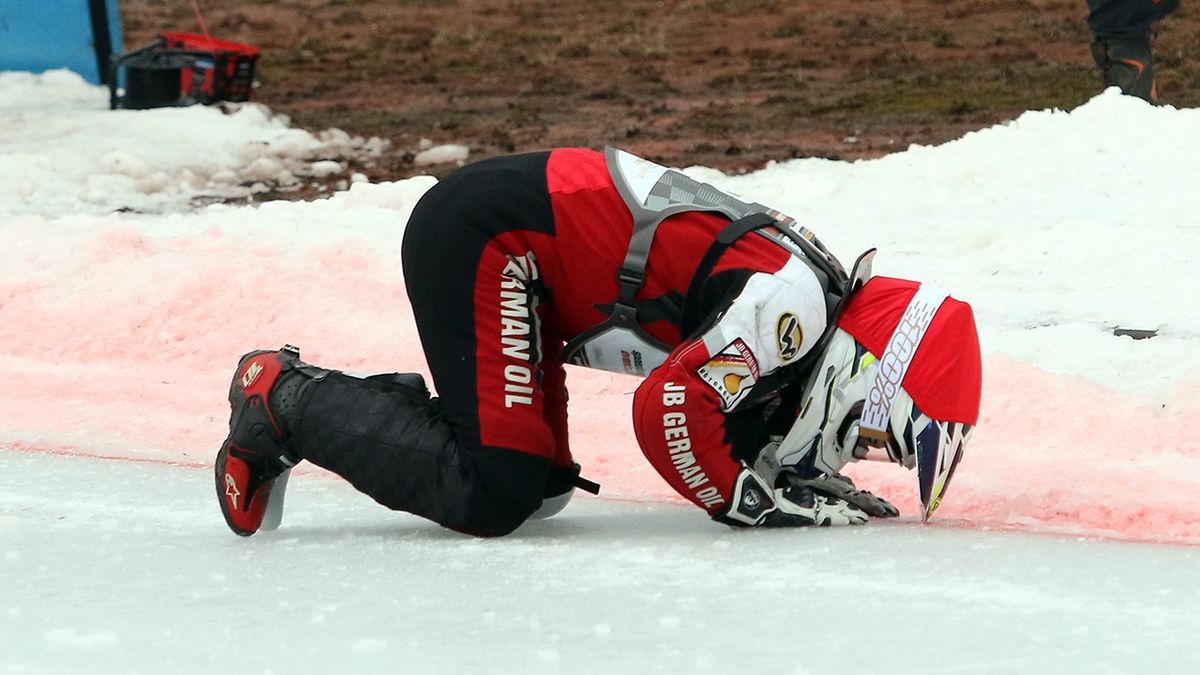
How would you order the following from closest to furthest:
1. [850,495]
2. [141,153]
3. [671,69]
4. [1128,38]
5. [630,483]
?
[850,495], [630,483], [1128,38], [141,153], [671,69]

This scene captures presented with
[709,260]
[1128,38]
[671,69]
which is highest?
[1128,38]

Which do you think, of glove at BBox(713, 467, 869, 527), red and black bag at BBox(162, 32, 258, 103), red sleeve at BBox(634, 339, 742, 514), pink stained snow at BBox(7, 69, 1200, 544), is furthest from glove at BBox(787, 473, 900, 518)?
red and black bag at BBox(162, 32, 258, 103)

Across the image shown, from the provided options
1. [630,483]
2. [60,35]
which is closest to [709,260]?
[630,483]

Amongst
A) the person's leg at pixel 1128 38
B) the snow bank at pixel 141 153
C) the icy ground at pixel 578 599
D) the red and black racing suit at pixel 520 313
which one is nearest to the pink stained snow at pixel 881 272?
the icy ground at pixel 578 599

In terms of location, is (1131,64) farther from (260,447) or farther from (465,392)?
(260,447)

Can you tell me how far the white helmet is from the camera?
2.57 metres

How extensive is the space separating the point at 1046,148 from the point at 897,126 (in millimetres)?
2931

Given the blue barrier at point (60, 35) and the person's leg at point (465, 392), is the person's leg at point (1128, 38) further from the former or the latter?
the blue barrier at point (60, 35)

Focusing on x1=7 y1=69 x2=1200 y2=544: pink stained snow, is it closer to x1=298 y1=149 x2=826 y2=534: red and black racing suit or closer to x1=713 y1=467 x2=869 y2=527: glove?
x1=713 y1=467 x2=869 y2=527: glove

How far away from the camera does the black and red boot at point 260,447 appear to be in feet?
8.89

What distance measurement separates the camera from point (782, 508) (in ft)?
8.80

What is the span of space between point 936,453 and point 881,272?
2.34m

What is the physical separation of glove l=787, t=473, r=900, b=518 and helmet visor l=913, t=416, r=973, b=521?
205 millimetres

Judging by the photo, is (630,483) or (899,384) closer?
(899,384)
